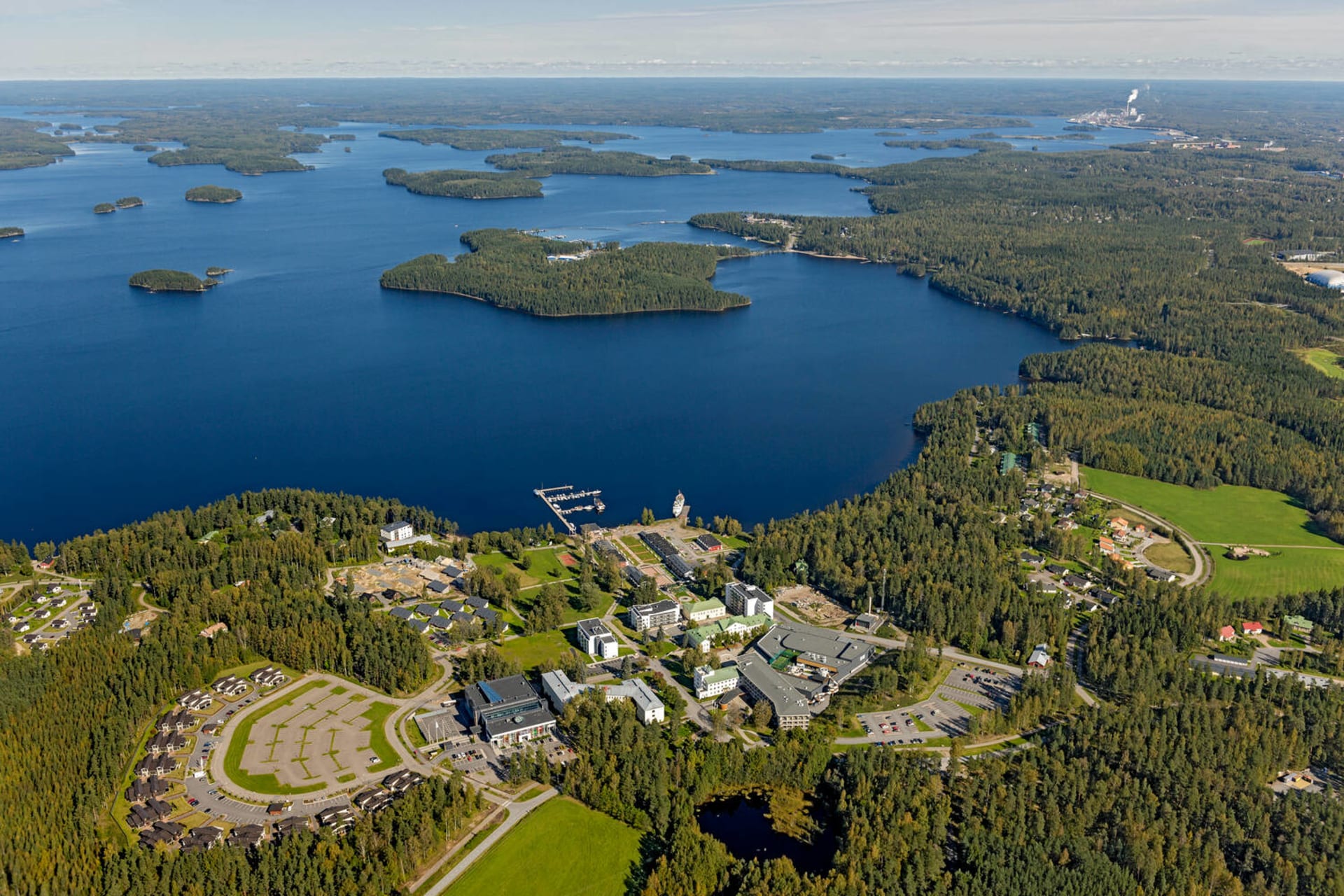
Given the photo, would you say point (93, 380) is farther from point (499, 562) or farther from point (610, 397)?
point (499, 562)

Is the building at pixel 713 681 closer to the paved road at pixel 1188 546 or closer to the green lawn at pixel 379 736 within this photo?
the green lawn at pixel 379 736

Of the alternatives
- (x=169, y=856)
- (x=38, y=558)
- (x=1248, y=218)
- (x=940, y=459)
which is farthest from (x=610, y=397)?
(x=1248, y=218)

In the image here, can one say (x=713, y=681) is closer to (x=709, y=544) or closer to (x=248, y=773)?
(x=709, y=544)

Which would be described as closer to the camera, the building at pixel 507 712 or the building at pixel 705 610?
the building at pixel 507 712

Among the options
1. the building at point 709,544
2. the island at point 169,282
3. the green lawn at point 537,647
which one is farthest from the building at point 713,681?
the island at point 169,282

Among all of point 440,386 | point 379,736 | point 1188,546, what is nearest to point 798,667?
point 379,736

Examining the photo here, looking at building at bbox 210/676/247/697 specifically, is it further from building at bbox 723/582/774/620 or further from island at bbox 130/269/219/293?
island at bbox 130/269/219/293

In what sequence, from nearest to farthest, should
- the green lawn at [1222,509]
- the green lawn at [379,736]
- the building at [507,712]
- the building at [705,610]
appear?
the green lawn at [379,736], the building at [507,712], the building at [705,610], the green lawn at [1222,509]
